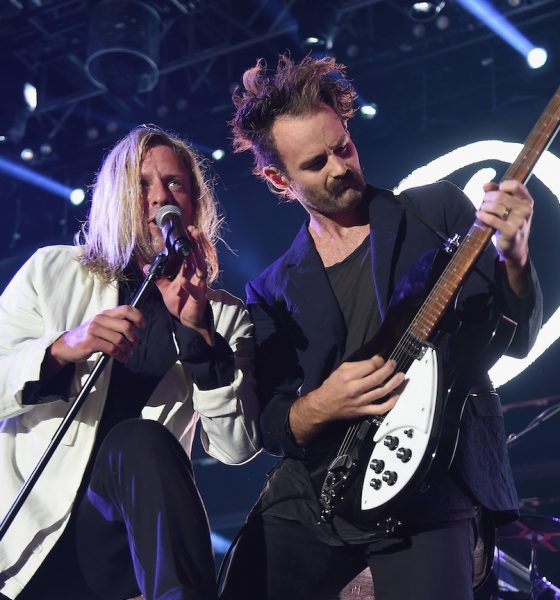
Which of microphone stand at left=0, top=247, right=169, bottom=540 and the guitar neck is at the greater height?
the guitar neck

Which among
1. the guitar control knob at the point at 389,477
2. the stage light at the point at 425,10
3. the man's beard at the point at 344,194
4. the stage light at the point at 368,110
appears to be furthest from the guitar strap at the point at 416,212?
the stage light at the point at 368,110

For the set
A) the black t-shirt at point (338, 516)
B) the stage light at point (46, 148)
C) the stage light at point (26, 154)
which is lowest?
the black t-shirt at point (338, 516)

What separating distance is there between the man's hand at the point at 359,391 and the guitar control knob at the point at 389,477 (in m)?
0.19

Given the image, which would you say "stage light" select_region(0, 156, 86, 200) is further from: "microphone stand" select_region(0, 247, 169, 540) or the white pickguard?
the white pickguard

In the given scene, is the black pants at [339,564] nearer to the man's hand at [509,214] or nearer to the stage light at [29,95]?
the man's hand at [509,214]

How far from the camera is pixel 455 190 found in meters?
2.86

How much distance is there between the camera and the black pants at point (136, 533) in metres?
1.98

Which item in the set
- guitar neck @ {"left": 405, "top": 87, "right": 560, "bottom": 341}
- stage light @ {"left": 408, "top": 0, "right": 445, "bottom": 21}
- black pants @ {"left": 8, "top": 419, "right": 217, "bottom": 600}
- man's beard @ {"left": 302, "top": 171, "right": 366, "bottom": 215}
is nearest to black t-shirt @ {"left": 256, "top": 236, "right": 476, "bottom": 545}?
man's beard @ {"left": 302, "top": 171, "right": 366, "bottom": 215}

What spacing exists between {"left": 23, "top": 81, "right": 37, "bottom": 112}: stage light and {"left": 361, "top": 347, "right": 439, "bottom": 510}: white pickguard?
5550mm

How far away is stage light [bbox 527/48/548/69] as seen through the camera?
5805mm

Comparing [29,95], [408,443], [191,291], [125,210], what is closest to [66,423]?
[191,291]

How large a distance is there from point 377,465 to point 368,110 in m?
4.60

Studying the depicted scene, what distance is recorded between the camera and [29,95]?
6.98 metres

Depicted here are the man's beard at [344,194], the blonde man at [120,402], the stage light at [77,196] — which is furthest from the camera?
the stage light at [77,196]
